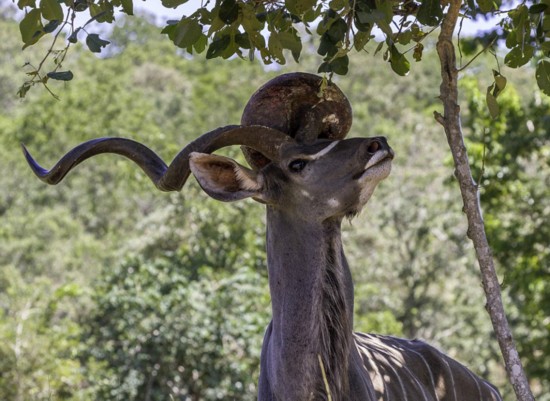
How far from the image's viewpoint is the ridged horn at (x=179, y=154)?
3.99m

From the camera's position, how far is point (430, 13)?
3969mm

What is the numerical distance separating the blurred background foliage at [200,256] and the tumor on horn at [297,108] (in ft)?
2.08

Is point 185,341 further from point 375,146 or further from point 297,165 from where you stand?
point 375,146

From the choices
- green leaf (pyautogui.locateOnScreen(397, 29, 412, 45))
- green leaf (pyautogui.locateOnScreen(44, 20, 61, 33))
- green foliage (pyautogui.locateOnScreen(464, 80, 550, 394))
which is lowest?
green leaf (pyautogui.locateOnScreen(44, 20, 61, 33))

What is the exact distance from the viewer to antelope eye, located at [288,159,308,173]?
4.05 m

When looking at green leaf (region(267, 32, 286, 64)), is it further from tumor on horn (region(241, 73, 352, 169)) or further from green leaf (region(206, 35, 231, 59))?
tumor on horn (region(241, 73, 352, 169))

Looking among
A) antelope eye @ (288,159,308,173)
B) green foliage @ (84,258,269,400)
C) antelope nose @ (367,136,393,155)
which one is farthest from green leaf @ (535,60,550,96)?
green foliage @ (84,258,269,400)

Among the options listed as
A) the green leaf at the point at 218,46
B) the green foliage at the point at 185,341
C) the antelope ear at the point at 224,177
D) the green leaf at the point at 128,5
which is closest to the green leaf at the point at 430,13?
the green leaf at the point at 218,46

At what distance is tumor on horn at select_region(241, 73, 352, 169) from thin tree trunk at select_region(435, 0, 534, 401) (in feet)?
1.55

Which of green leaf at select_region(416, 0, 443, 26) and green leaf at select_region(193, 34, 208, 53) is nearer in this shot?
green leaf at select_region(416, 0, 443, 26)

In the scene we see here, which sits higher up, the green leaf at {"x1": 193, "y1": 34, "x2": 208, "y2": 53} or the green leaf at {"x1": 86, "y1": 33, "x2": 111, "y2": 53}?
the green leaf at {"x1": 193, "y1": 34, "x2": 208, "y2": 53}

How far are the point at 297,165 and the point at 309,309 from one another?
21.4 inches

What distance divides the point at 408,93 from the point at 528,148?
39685mm

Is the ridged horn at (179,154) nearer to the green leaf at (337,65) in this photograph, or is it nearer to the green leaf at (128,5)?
the green leaf at (337,65)
